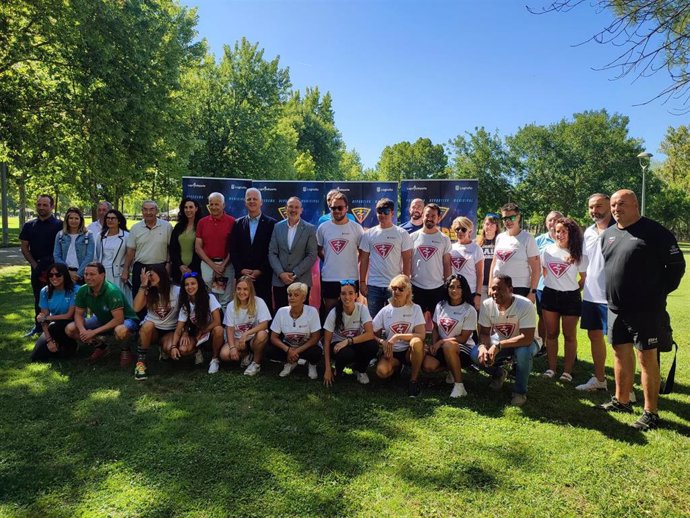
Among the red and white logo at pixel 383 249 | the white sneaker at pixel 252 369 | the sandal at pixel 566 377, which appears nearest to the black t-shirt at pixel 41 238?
the white sneaker at pixel 252 369

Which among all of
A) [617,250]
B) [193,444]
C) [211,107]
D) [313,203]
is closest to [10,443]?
[193,444]

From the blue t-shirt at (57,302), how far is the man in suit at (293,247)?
2.68 meters

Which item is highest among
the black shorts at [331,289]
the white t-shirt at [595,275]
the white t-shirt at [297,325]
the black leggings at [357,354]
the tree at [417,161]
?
the tree at [417,161]

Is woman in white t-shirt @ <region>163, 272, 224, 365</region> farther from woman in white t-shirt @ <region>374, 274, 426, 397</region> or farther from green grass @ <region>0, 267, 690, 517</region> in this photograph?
woman in white t-shirt @ <region>374, 274, 426, 397</region>

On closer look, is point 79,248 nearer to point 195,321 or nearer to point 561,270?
point 195,321

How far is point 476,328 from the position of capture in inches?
187

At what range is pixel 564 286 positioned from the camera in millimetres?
4922

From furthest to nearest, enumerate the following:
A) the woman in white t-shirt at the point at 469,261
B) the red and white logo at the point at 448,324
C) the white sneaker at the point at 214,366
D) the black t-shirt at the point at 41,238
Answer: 1. the black t-shirt at the point at 41,238
2. the woman in white t-shirt at the point at 469,261
3. the white sneaker at the point at 214,366
4. the red and white logo at the point at 448,324

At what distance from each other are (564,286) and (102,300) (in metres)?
5.50

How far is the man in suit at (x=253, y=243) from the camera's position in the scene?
5.59 m

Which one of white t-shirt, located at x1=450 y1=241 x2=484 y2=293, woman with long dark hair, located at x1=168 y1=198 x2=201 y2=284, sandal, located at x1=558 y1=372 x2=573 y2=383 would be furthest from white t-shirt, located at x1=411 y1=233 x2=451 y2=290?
woman with long dark hair, located at x1=168 y1=198 x2=201 y2=284

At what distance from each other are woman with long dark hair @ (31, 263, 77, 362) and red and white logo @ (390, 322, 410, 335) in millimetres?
4036

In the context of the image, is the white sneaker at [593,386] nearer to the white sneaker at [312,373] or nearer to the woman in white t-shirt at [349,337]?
the woman in white t-shirt at [349,337]

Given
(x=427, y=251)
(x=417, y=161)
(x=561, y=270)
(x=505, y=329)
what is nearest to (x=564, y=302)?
(x=561, y=270)
